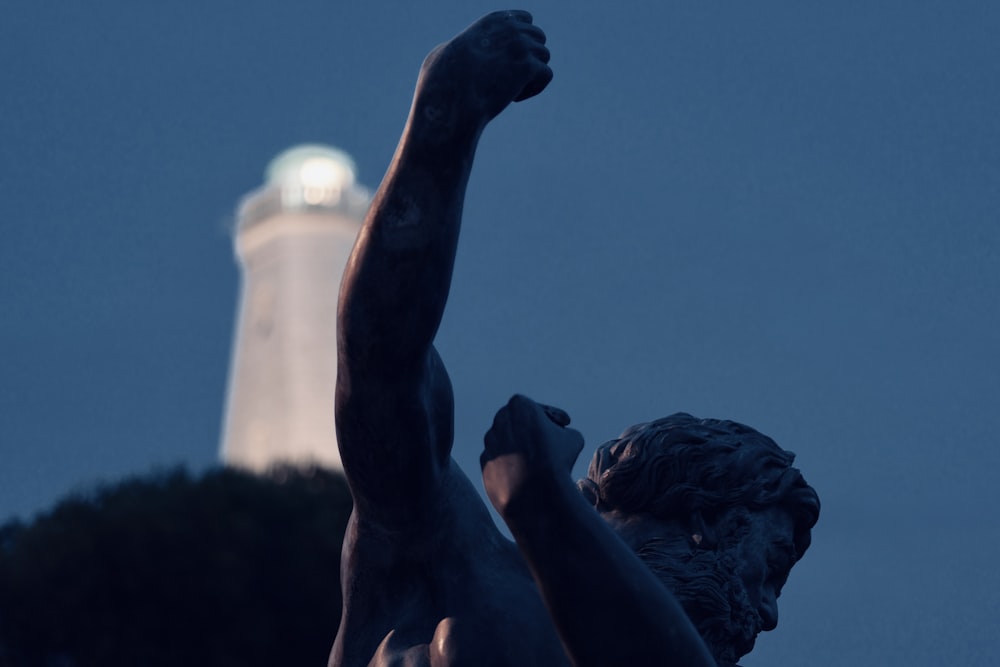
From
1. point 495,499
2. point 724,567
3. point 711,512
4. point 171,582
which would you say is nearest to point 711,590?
point 724,567

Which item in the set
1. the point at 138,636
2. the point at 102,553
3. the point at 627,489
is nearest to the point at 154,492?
the point at 102,553

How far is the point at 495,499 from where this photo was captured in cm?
302

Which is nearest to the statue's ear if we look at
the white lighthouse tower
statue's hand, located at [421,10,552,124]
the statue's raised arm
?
the statue's raised arm

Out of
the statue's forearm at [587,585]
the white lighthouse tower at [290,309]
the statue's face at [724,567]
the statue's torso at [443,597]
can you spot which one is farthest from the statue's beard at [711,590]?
the white lighthouse tower at [290,309]

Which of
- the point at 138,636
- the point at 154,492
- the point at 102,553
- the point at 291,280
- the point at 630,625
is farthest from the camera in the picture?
the point at 291,280

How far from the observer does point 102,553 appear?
28.2 m

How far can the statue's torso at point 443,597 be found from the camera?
10.6 ft

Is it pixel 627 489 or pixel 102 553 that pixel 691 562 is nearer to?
pixel 627 489

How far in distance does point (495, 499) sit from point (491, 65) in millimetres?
784

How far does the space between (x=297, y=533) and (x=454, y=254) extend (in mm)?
26485

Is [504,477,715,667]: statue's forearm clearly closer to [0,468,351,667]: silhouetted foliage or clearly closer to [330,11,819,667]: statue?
[330,11,819,667]: statue

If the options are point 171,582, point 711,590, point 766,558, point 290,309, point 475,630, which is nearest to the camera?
point 475,630

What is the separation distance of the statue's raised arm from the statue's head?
634mm

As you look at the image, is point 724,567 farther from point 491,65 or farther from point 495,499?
point 491,65
